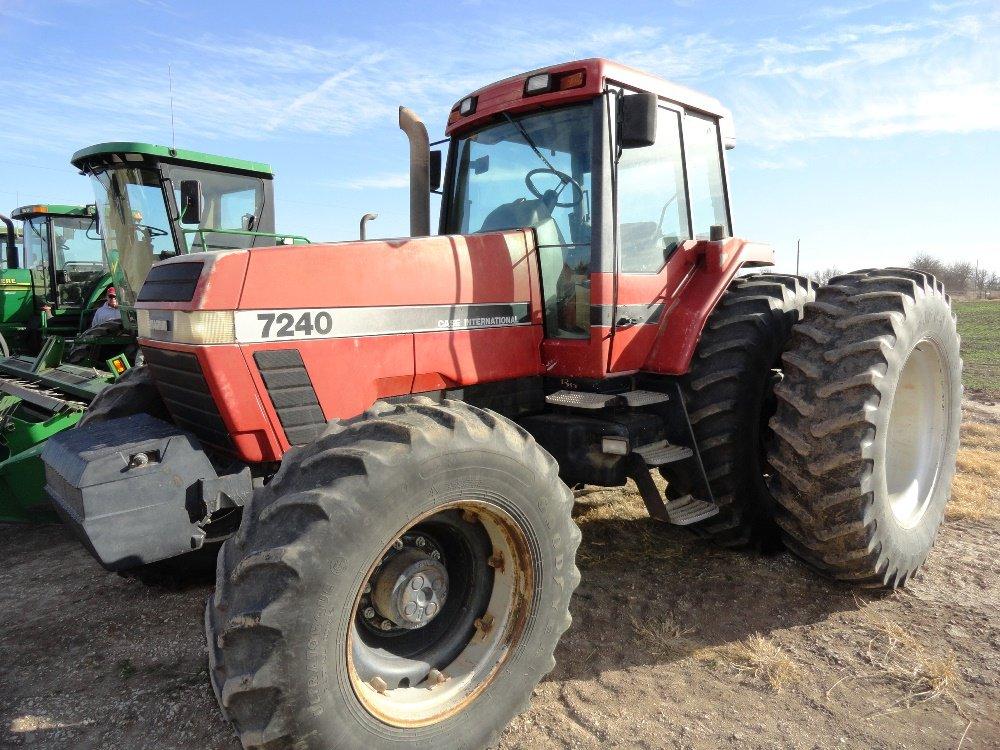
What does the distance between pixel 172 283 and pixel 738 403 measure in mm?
2680

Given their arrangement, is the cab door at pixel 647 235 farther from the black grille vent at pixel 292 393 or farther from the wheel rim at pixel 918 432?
the wheel rim at pixel 918 432

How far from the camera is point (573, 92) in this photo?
Answer: 135 inches

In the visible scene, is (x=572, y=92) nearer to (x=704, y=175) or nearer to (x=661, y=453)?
(x=704, y=175)

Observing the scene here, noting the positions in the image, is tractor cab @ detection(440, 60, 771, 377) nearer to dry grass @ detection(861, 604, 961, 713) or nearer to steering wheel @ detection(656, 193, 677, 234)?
steering wheel @ detection(656, 193, 677, 234)

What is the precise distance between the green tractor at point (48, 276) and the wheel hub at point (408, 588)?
29.6 ft

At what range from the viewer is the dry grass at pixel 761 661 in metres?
3.06

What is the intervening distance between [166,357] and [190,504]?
642 millimetres

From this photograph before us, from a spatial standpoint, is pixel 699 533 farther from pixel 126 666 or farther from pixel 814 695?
pixel 126 666

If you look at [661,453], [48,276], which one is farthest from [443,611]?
[48,276]

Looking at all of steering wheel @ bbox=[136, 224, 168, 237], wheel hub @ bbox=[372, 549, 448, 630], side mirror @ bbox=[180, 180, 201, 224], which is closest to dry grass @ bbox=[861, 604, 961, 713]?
wheel hub @ bbox=[372, 549, 448, 630]

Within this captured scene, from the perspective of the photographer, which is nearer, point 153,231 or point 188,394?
point 188,394

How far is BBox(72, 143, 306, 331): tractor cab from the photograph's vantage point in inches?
285

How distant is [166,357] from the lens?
9.47 feet

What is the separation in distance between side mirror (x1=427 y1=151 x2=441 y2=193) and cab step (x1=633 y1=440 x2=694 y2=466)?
1.90 m
